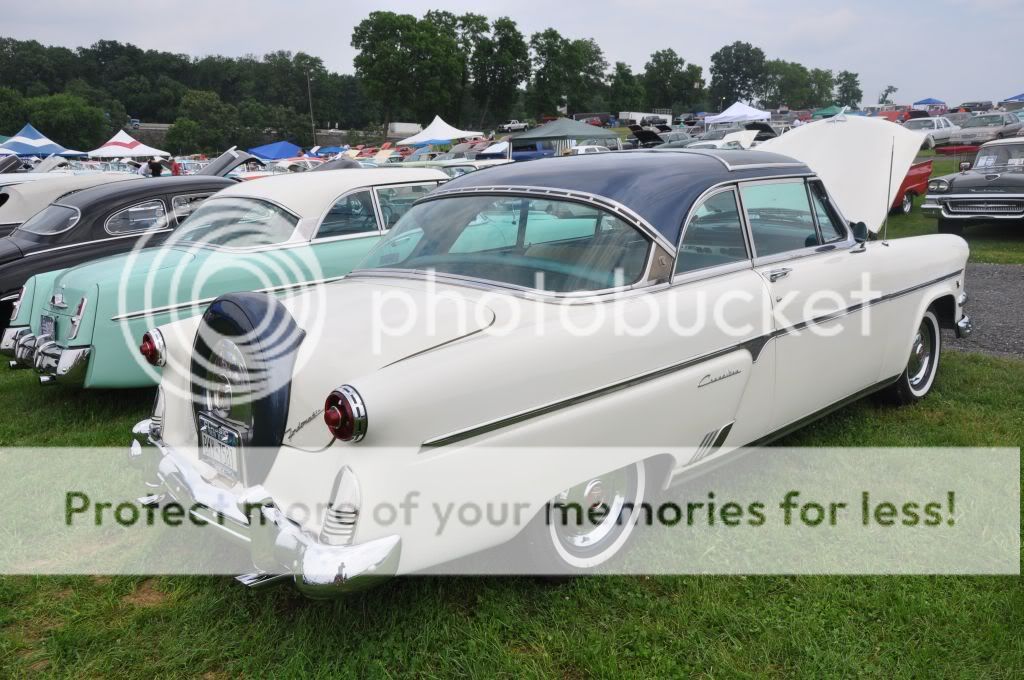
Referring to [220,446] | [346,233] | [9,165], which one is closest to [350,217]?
[346,233]

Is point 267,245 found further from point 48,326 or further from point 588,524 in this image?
point 588,524

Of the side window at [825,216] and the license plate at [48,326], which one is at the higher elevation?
the side window at [825,216]

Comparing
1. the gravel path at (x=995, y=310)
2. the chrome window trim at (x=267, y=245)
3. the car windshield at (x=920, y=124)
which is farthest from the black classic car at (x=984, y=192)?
the car windshield at (x=920, y=124)

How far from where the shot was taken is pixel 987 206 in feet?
37.2

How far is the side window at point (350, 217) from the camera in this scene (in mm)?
6016

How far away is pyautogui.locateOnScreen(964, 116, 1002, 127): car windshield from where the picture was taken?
28188 mm

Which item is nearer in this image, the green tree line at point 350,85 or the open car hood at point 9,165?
the open car hood at point 9,165

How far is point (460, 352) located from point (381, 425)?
0.42m

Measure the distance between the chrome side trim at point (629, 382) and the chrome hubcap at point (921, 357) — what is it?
936 mm

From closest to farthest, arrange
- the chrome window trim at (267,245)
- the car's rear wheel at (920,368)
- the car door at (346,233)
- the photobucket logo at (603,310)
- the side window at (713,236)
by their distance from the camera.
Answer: the photobucket logo at (603,310), the side window at (713,236), the car's rear wheel at (920,368), the chrome window trim at (267,245), the car door at (346,233)

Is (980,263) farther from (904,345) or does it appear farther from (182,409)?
(182,409)

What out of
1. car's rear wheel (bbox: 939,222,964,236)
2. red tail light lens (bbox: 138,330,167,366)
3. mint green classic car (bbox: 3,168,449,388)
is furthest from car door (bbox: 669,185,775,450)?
car's rear wheel (bbox: 939,222,964,236)

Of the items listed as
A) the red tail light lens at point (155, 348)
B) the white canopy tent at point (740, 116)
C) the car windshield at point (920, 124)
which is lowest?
the red tail light lens at point (155, 348)

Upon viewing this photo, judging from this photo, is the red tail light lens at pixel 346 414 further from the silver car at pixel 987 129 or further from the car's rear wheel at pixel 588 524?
the silver car at pixel 987 129
